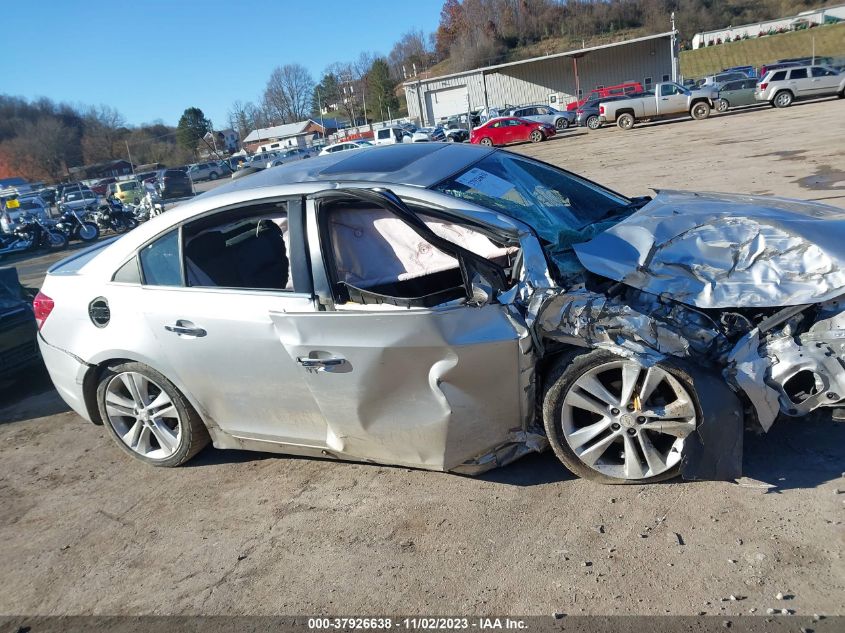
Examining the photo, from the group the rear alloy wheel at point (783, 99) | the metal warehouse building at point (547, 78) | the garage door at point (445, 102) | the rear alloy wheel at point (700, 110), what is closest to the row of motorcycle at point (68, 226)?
the rear alloy wheel at point (700, 110)

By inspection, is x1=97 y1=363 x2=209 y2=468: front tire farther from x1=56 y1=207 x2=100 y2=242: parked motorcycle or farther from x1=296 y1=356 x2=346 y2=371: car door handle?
x1=56 y1=207 x2=100 y2=242: parked motorcycle

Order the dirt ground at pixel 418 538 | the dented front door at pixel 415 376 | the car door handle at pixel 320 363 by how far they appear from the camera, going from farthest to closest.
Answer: the car door handle at pixel 320 363 → the dented front door at pixel 415 376 → the dirt ground at pixel 418 538

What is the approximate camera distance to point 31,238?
21891mm

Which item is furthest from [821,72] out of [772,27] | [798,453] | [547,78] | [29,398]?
[772,27]

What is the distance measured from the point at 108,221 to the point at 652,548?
83.1 ft

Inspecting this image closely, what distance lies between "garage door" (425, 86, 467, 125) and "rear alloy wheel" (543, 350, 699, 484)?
5679 centimetres

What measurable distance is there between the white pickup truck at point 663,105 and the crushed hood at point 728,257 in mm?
30195

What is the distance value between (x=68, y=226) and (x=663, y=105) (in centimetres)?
2573

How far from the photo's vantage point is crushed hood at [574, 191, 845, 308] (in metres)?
3.07

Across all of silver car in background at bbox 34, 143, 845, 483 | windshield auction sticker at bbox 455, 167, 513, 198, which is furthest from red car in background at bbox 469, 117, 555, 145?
silver car in background at bbox 34, 143, 845, 483

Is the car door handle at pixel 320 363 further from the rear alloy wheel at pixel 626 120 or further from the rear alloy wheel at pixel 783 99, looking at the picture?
the rear alloy wheel at pixel 783 99

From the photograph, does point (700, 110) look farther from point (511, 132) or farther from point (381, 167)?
point (381, 167)

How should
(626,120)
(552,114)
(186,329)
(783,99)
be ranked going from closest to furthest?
(186,329), (783,99), (626,120), (552,114)

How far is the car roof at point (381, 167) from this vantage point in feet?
12.0
